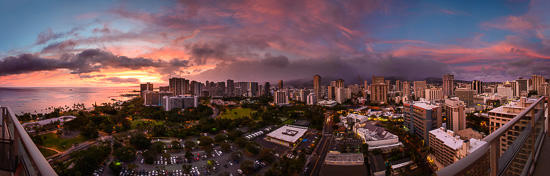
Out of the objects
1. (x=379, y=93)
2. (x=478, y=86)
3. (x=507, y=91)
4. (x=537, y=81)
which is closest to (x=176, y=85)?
(x=379, y=93)

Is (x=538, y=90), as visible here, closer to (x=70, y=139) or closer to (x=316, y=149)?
(x=316, y=149)

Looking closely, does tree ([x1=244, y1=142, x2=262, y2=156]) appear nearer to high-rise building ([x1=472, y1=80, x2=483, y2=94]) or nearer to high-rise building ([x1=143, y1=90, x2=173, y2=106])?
high-rise building ([x1=143, y1=90, x2=173, y2=106])

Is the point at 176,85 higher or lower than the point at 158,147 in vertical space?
higher

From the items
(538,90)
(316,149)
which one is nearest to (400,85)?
(538,90)

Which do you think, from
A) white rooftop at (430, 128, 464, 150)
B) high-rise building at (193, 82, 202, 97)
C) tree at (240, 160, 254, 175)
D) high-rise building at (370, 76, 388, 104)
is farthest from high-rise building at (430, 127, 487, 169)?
high-rise building at (193, 82, 202, 97)

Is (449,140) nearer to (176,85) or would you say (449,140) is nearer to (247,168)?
(247,168)
